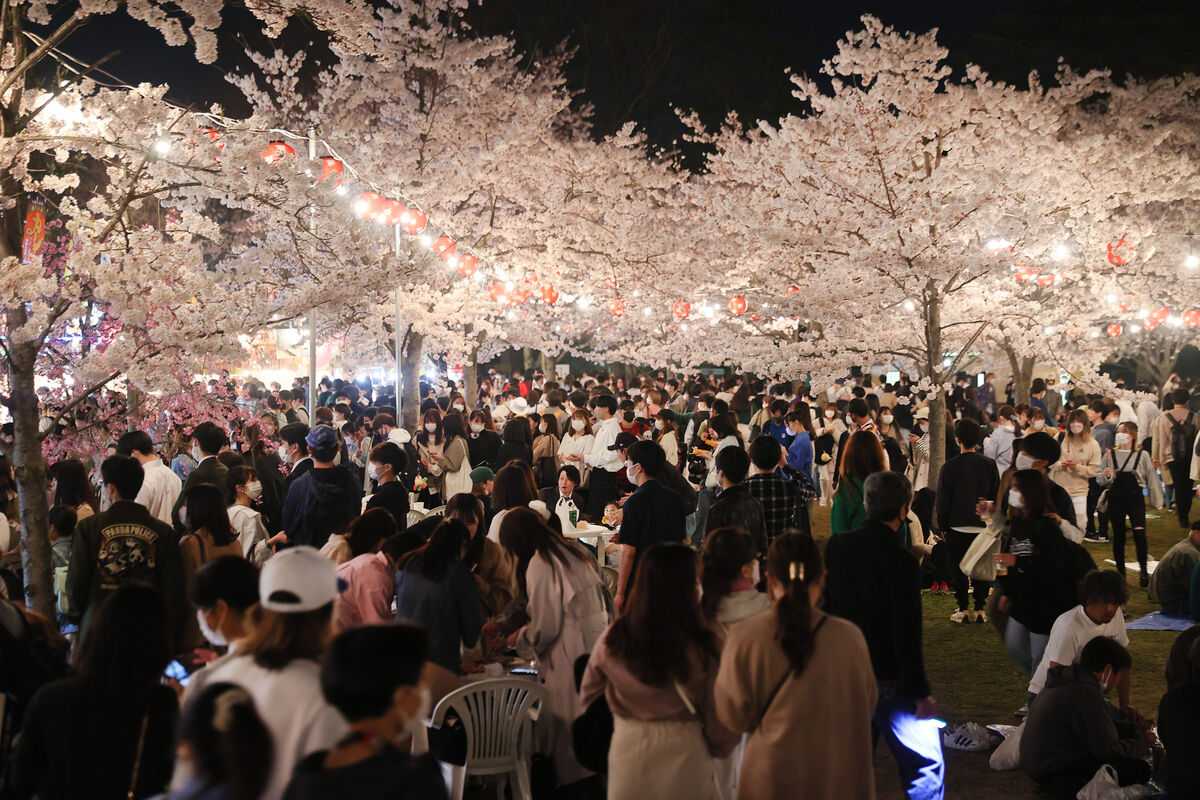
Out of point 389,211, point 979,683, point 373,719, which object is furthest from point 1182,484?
point 373,719

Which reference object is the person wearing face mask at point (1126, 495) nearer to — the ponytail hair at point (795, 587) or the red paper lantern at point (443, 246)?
the ponytail hair at point (795, 587)

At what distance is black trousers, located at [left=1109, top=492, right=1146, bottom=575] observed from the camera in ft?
34.9

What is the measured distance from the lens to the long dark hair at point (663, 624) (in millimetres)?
3664

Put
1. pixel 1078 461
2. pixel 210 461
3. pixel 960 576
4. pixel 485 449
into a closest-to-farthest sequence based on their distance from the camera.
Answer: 1. pixel 210 461
2. pixel 960 576
3. pixel 1078 461
4. pixel 485 449

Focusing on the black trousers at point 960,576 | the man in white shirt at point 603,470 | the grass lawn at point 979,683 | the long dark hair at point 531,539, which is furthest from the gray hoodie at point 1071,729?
the man in white shirt at point 603,470

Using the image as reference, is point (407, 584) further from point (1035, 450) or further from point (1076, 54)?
point (1076, 54)

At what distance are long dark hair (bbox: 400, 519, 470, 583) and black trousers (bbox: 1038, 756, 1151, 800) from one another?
11.2 ft

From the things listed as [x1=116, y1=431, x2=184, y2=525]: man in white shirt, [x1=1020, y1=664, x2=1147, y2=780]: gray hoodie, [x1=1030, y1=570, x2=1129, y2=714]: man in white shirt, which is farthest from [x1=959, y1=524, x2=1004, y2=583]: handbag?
[x1=116, y1=431, x2=184, y2=525]: man in white shirt

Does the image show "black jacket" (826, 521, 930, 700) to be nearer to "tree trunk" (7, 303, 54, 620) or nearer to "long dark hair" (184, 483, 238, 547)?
"long dark hair" (184, 483, 238, 547)

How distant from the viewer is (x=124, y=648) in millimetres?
3217

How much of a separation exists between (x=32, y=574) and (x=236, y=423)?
28.1 ft

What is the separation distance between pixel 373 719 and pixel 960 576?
7862 millimetres

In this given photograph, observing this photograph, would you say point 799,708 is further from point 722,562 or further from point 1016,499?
point 1016,499

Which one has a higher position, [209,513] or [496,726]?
[209,513]
